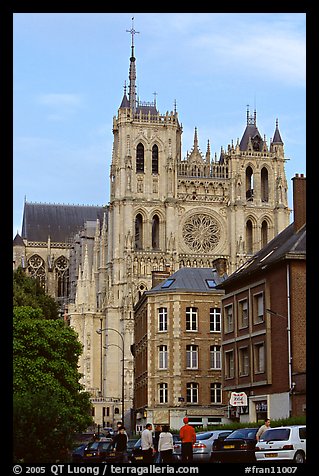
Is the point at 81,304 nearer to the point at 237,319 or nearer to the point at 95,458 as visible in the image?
the point at 237,319

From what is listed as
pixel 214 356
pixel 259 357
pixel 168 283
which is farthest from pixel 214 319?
pixel 259 357

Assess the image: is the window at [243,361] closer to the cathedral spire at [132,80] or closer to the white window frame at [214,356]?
the white window frame at [214,356]

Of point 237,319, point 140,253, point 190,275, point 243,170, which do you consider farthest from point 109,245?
point 237,319

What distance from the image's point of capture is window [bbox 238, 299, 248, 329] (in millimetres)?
44469

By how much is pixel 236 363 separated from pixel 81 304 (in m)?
73.8

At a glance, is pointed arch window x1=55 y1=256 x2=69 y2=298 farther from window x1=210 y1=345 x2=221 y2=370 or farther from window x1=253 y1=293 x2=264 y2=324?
window x1=253 y1=293 x2=264 y2=324

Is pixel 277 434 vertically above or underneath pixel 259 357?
underneath

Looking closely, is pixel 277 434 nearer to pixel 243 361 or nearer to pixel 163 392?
pixel 243 361

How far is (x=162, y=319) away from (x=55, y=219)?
315ft

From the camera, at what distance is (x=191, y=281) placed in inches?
2392

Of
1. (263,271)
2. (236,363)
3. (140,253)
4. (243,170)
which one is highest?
(243,170)

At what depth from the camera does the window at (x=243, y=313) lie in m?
44.5
